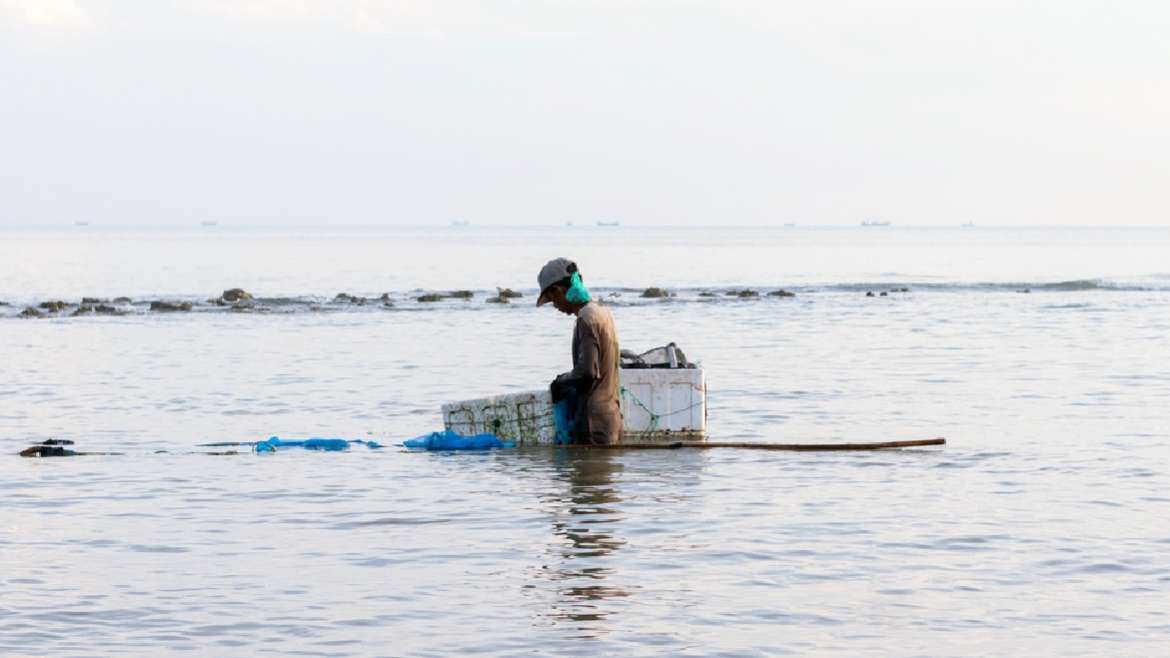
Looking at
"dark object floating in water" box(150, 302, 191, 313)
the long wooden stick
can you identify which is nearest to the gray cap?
the long wooden stick

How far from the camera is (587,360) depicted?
13383 mm

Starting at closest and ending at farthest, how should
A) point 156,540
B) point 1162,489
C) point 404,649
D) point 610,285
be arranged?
point 404,649, point 156,540, point 1162,489, point 610,285

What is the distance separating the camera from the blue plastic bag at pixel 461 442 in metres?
15.1

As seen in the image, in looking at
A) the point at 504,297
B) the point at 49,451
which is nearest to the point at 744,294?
the point at 504,297

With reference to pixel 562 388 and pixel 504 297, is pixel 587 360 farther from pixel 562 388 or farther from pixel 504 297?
pixel 504 297

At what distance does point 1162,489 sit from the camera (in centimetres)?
1302

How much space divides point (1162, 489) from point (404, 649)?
7.62 meters

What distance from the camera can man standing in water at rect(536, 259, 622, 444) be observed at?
13141 mm

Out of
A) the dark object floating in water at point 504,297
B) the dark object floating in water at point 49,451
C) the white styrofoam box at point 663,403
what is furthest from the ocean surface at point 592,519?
the dark object floating in water at point 504,297

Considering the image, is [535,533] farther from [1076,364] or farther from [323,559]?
[1076,364]

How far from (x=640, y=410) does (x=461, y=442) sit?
1.81 metres

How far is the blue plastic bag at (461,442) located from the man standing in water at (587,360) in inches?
44.4

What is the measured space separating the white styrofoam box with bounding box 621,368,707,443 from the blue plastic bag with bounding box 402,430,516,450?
4.04ft

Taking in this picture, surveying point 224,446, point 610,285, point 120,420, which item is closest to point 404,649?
point 224,446
